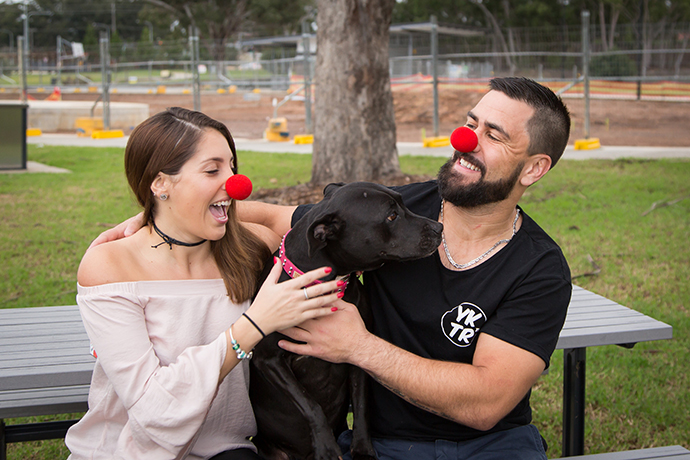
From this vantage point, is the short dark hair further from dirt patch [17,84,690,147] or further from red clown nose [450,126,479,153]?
dirt patch [17,84,690,147]

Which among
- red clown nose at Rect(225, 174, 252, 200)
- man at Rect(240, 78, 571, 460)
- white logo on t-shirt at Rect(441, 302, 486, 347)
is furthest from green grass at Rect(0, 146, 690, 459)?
red clown nose at Rect(225, 174, 252, 200)

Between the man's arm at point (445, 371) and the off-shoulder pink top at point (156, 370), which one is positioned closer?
the off-shoulder pink top at point (156, 370)

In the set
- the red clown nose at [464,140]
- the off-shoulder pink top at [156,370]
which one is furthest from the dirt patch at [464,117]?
the off-shoulder pink top at [156,370]

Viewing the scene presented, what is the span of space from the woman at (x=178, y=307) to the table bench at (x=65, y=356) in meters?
0.29

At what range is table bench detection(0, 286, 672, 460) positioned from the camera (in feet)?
7.75

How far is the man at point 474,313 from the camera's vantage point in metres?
2.17

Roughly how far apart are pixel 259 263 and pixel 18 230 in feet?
18.6

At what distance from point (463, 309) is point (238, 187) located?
2.96 feet

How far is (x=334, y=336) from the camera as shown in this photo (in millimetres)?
2230

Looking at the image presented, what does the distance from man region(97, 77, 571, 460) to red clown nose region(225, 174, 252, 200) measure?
0.52 m

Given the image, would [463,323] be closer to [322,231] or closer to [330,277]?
[330,277]

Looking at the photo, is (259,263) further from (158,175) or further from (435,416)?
(435,416)

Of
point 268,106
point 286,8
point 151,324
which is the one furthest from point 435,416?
point 286,8

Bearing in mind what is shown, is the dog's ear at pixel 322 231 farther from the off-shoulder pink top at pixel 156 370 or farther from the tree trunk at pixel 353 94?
the tree trunk at pixel 353 94
